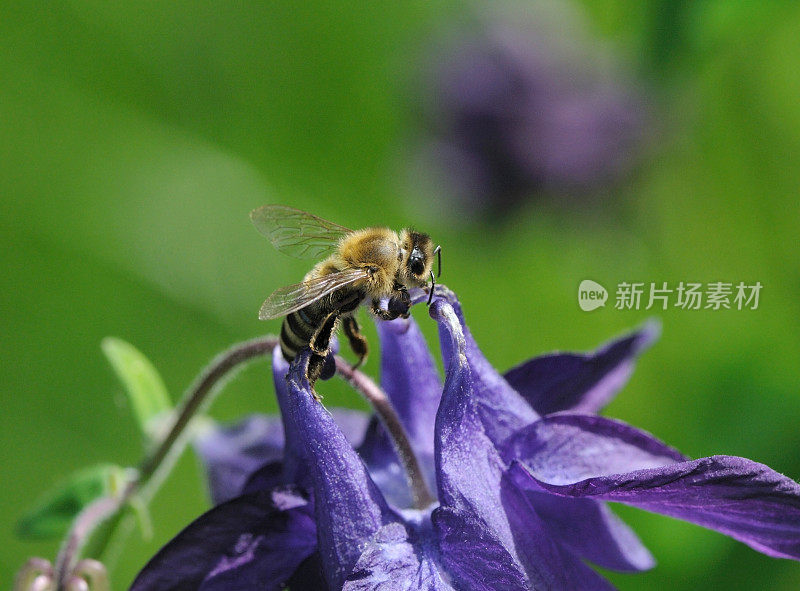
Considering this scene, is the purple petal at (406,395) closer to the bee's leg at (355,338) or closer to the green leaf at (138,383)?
the bee's leg at (355,338)

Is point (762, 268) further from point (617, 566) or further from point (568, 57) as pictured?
point (617, 566)

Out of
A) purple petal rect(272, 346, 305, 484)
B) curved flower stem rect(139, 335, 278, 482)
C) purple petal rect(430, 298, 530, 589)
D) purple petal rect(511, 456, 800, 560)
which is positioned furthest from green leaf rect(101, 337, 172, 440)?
purple petal rect(511, 456, 800, 560)

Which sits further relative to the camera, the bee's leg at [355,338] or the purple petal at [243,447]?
the purple petal at [243,447]

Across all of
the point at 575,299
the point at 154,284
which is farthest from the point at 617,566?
the point at 154,284

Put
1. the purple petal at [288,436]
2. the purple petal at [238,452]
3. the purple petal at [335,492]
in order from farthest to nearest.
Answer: the purple petal at [238,452]
the purple petal at [288,436]
the purple petal at [335,492]

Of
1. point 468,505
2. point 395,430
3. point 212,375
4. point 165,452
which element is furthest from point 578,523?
→ point 165,452

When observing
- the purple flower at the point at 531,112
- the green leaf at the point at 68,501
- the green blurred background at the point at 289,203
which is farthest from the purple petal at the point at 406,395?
the purple flower at the point at 531,112
